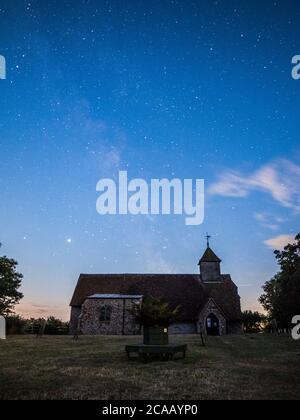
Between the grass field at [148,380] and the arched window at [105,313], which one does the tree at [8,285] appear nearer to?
the arched window at [105,313]

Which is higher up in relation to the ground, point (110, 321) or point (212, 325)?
point (110, 321)

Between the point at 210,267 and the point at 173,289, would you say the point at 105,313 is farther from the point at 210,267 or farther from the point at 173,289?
the point at 210,267

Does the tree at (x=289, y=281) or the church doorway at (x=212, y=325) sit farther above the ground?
the tree at (x=289, y=281)

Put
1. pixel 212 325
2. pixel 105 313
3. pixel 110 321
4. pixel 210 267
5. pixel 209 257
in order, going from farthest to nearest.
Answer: pixel 209 257 → pixel 210 267 → pixel 105 313 → pixel 110 321 → pixel 212 325

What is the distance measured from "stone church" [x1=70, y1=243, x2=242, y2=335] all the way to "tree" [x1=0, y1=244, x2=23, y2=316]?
8550 mm

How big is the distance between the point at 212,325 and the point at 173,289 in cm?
691

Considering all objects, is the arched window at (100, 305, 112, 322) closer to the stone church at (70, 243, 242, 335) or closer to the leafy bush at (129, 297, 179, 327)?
the stone church at (70, 243, 242, 335)

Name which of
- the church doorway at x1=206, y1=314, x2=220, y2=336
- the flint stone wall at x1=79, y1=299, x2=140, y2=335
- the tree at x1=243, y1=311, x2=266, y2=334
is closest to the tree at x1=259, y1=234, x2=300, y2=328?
the church doorway at x1=206, y1=314, x2=220, y2=336

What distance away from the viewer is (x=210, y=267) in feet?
148

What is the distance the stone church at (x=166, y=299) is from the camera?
3828cm

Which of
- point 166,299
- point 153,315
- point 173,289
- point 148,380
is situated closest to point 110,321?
point 166,299

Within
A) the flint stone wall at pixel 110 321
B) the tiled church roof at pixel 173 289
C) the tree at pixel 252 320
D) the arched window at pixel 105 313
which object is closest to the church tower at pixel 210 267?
the tiled church roof at pixel 173 289

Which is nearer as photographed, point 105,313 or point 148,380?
point 148,380

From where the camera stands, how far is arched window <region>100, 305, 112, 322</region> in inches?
1515
